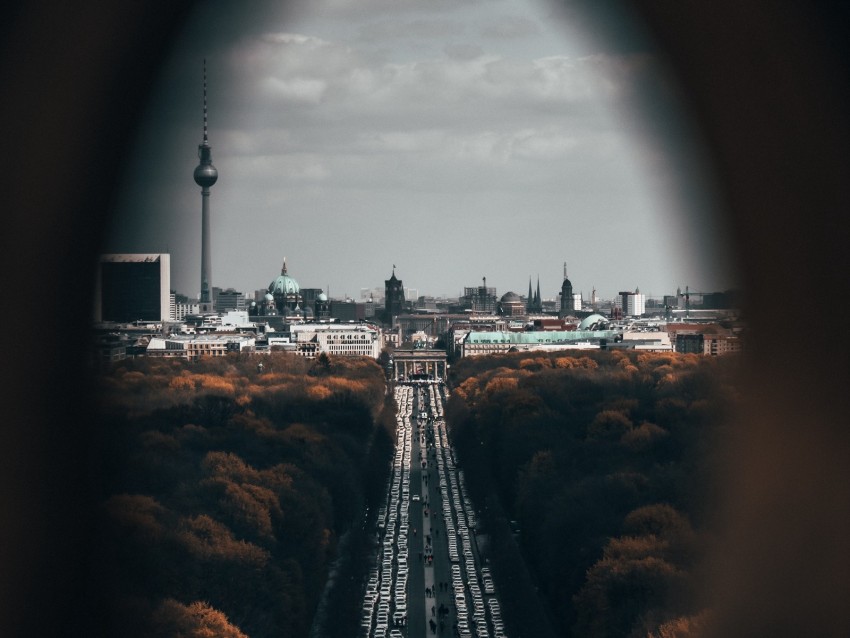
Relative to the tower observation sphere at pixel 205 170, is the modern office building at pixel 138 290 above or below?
below

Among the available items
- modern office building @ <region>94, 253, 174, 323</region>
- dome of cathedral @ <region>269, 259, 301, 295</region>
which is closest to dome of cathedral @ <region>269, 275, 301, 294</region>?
dome of cathedral @ <region>269, 259, 301, 295</region>

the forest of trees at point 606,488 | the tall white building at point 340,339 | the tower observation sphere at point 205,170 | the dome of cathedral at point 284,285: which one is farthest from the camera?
the dome of cathedral at point 284,285

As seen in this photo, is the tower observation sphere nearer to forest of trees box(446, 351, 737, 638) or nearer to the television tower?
the television tower

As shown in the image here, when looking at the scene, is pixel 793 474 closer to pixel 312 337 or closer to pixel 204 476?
pixel 204 476

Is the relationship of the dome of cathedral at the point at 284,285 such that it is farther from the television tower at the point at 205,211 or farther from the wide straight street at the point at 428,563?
the wide straight street at the point at 428,563

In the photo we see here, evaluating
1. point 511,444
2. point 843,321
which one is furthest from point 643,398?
point 843,321

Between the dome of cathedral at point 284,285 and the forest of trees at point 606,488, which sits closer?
the forest of trees at point 606,488

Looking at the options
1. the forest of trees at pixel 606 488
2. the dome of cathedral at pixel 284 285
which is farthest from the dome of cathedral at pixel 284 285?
the forest of trees at pixel 606 488
